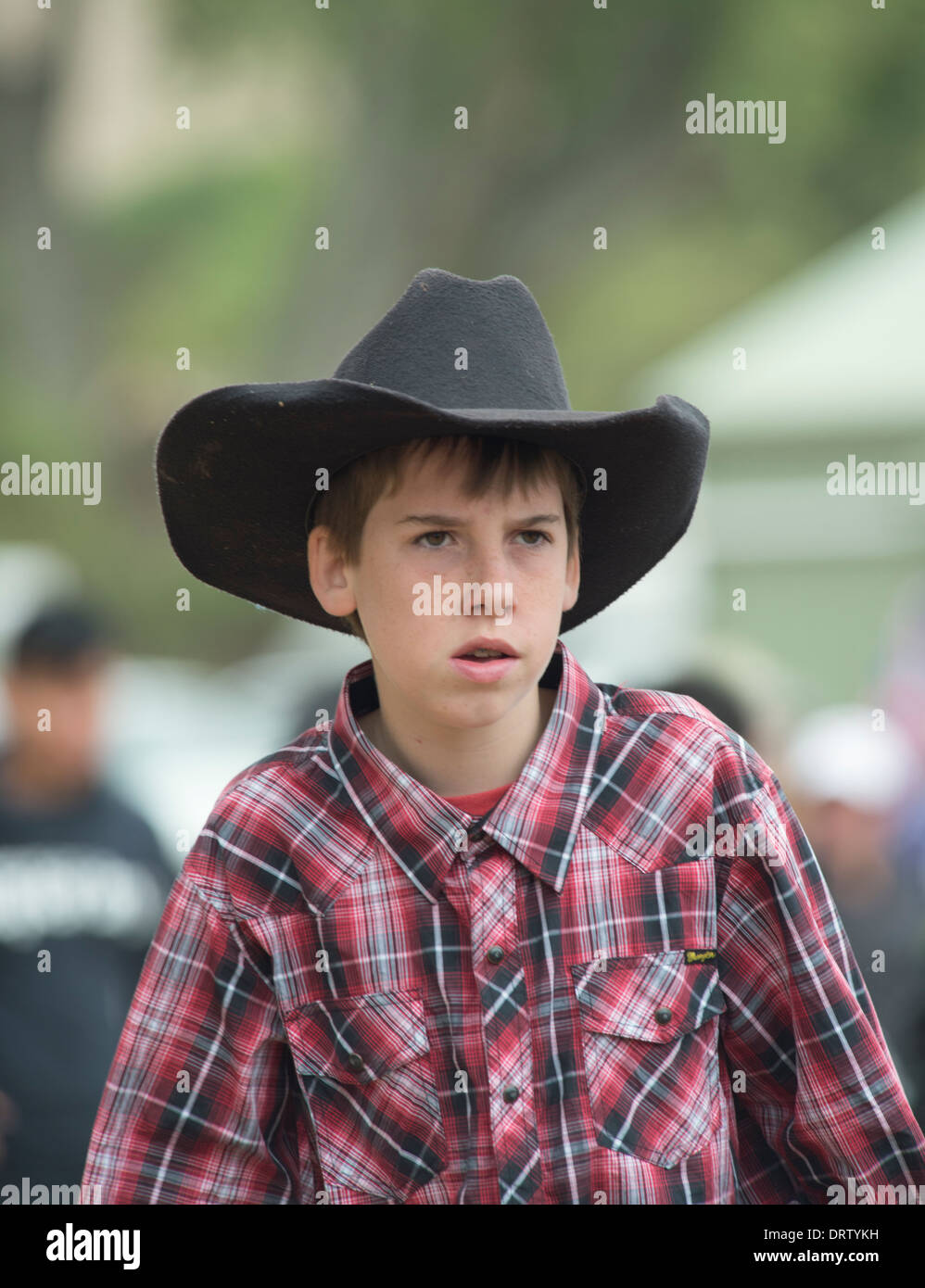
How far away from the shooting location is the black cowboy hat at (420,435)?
1.79 metres

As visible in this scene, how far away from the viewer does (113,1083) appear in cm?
186

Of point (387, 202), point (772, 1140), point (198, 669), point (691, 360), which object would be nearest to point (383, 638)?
point (772, 1140)

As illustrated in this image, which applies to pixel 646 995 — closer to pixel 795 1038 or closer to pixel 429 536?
pixel 795 1038

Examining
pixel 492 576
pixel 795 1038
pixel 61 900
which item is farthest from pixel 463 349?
pixel 61 900

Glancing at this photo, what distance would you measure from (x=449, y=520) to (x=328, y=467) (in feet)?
0.70

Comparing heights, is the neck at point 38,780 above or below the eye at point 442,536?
→ below

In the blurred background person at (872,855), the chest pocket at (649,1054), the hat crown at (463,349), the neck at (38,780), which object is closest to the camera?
the chest pocket at (649,1054)

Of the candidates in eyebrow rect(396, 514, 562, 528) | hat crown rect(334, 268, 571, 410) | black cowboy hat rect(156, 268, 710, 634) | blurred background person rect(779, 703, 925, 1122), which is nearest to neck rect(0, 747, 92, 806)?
blurred background person rect(779, 703, 925, 1122)

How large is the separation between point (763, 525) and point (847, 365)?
0.76 metres

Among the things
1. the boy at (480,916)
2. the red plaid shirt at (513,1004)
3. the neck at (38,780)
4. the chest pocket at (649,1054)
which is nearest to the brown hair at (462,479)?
the boy at (480,916)

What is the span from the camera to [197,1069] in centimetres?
183

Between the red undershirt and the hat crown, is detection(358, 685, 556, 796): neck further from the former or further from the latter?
the hat crown

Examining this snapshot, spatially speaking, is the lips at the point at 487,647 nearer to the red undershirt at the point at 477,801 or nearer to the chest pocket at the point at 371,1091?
the red undershirt at the point at 477,801

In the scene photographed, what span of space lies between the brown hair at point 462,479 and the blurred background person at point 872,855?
171 centimetres
